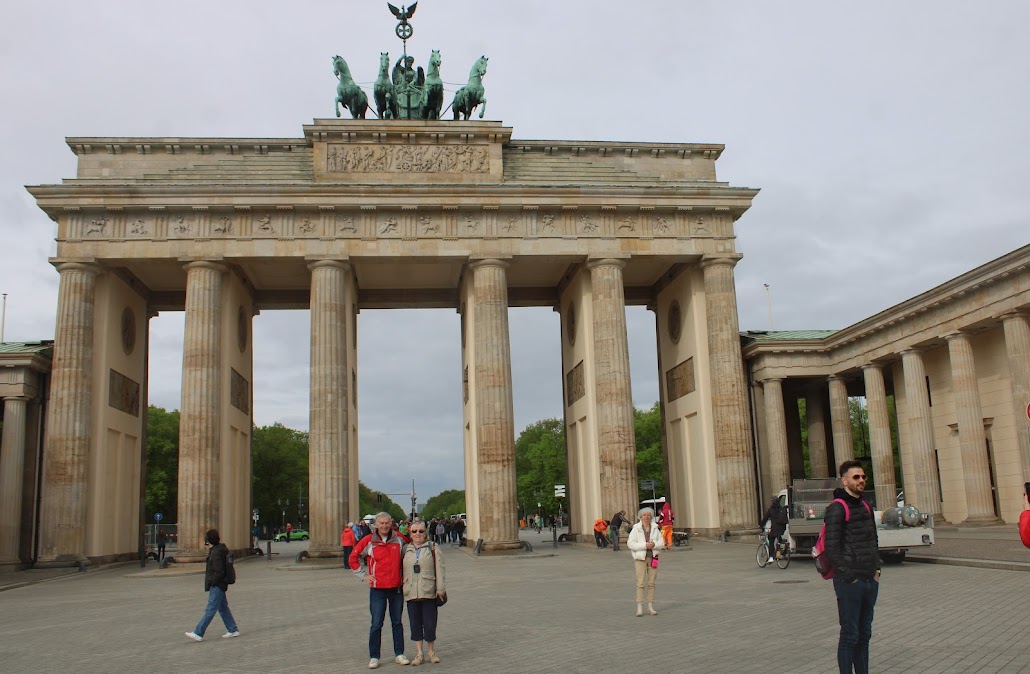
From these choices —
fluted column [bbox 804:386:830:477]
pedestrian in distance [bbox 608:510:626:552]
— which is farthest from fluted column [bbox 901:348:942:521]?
pedestrian in distance [bbox 608:510:626:552]

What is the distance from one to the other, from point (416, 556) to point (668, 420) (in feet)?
106

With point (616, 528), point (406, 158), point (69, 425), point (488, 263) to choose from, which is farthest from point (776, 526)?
point (69, 425)

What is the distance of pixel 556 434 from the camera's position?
378 ft

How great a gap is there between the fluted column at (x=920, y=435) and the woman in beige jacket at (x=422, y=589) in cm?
2925

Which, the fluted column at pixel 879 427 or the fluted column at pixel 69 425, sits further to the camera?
the fluted column at pixel 879 427

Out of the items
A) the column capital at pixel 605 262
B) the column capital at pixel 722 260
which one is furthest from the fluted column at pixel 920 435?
the column capital at pixel 605 262

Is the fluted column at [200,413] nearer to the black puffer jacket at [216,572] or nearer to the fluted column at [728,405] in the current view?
the fluted column at [728,405]

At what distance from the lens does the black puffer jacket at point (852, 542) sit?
7328mm

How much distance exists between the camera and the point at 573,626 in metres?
12.9

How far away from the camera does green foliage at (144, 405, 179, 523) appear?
7425 cm

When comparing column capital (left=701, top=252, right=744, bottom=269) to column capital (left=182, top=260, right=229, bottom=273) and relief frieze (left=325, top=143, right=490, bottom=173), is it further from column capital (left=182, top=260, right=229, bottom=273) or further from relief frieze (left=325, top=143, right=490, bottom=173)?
column capital (left=182, top=260, right=229, bottom=273)

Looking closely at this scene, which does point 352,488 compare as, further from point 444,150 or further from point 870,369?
point 870,369

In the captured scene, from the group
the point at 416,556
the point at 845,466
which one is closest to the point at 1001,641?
the point at 845,466

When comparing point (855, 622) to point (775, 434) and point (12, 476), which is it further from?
point (775, 434)
